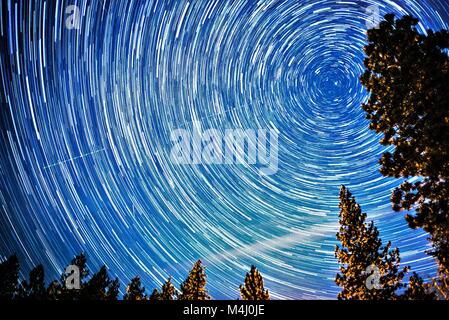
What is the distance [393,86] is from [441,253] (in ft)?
21.5

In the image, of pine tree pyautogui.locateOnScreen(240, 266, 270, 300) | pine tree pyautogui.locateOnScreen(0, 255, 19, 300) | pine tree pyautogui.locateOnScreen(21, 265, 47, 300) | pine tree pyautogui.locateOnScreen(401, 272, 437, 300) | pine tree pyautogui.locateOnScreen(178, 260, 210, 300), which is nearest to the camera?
pine tree pyautogui.locateOnScreen(401, 272, 437, 300)

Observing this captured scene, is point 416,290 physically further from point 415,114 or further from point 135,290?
point 135,290

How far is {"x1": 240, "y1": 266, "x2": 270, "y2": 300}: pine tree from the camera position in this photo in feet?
70.2

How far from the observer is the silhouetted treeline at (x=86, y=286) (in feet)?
75.4

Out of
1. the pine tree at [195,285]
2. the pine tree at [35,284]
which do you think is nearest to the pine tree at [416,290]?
the pine tree at [195,285]

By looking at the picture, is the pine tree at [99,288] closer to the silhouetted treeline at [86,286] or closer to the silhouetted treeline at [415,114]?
the silhouetted treeline at [86,286]

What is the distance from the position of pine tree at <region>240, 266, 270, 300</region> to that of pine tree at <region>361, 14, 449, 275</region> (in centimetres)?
1633

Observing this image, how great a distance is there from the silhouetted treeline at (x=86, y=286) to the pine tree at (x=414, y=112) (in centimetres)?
1703

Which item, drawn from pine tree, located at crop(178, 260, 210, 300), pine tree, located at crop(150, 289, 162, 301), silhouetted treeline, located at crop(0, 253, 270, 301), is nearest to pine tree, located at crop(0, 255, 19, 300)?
silhouetted treeline, located at crop(0, 253, 270, 301)

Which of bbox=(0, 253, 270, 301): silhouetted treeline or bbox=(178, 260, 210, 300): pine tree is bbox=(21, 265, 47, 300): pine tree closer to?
bbox=(0, 253, 270, 301): silhouetted treeline

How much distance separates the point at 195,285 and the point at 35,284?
906 inches
